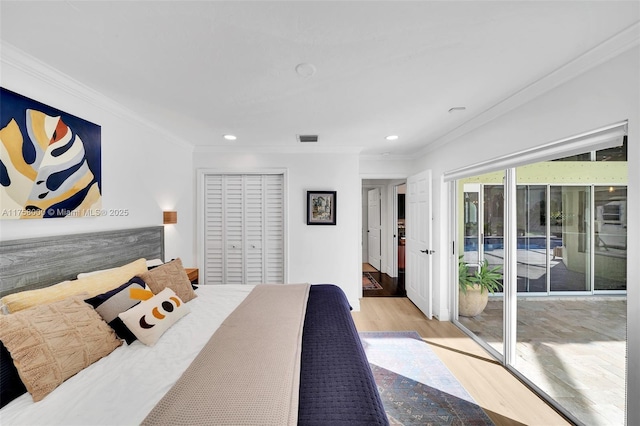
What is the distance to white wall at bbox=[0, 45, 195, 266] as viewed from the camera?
155cm

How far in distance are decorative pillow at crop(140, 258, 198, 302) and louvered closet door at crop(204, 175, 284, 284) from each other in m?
1.43

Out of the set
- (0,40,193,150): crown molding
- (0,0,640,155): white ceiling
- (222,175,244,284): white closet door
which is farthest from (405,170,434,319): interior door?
(0,40,193,150): crown molding

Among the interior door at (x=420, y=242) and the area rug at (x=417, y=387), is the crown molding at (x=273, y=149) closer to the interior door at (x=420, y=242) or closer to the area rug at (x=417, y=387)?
the interior door at (x=420, y=242)

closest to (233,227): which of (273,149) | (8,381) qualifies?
(273,149)

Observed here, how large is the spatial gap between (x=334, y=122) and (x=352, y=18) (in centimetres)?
145

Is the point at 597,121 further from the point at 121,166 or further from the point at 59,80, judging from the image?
the point at 121,166

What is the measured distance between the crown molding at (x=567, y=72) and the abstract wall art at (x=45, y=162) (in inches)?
132

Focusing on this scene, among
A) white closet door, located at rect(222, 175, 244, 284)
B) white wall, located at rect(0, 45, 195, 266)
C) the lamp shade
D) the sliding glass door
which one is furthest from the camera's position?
white closet door, located at rect(222, 175, 244, 284)

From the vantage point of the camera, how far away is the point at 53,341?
1.20 m

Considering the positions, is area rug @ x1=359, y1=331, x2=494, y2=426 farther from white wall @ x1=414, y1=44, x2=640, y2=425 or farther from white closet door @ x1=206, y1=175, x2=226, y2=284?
white closet door @ x1=206, y1=175, x2=226, y2=284

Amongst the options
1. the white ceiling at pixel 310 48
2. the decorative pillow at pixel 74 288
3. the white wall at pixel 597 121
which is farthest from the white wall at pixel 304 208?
the decorative pillow at pixel 74 288

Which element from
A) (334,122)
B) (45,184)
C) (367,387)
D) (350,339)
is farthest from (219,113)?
(367,387)

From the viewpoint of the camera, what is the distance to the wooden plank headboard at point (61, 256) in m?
1.43

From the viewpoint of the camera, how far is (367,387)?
1.17m
